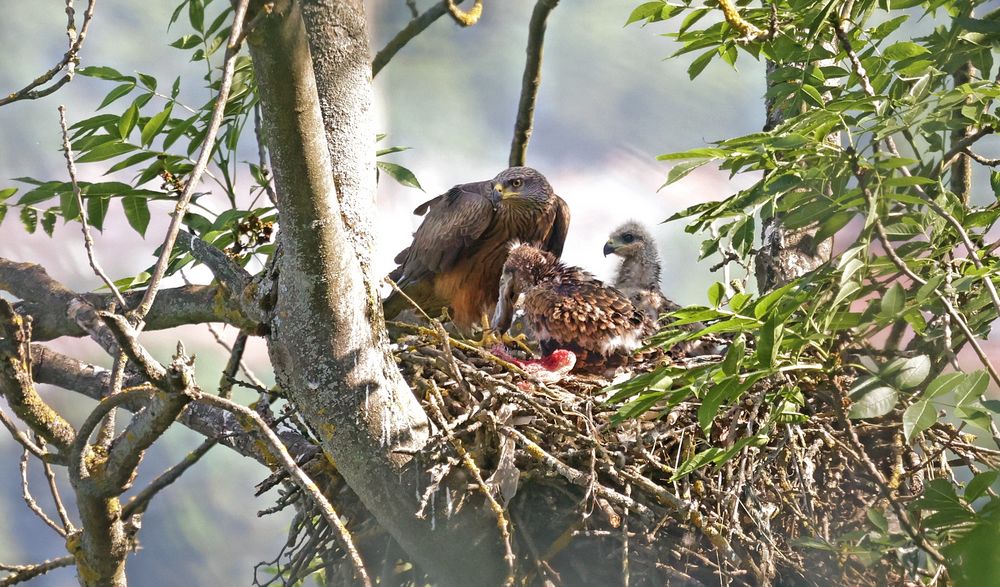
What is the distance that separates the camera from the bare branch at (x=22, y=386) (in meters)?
2.78

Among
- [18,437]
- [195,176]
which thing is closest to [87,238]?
[195,176]

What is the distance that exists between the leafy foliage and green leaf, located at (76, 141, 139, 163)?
6.13 feet

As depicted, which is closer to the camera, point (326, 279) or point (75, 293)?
point (326, 279)

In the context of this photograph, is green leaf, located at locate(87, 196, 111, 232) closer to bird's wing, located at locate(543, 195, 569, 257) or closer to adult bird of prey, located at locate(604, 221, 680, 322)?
adult bird of prey, located at locate(604, 221, 680, 322)

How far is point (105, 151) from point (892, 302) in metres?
2.67

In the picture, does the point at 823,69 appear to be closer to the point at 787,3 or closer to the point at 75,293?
the point at 787,3

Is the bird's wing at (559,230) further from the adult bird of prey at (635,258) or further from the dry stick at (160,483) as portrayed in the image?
the dry stick at (160,483)

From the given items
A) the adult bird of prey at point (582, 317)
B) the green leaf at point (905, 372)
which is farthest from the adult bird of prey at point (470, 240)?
the green leaf at point (905, 372)

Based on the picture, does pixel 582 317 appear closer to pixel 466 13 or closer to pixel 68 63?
pixel 466 13

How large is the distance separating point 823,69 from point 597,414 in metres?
1.38

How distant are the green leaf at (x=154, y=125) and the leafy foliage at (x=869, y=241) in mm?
1701

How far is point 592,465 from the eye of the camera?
2791 mm

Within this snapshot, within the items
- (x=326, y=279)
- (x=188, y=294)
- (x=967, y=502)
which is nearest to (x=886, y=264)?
(x=967, y=502)

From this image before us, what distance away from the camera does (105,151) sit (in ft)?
10.6
